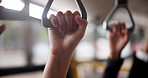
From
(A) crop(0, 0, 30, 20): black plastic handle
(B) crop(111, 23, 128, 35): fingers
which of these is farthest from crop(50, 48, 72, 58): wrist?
(B) crop(111, 23, 128, 35): fingers

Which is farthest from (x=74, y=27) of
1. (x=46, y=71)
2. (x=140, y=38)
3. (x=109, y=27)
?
(x=140, y=38)

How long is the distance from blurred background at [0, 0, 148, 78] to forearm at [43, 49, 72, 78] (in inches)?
6.3

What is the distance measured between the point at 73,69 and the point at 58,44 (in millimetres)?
1150

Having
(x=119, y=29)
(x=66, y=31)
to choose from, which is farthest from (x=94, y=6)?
(x=66, y=31)

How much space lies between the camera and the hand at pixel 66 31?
0.50 meters

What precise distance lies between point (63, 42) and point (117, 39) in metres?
0.36

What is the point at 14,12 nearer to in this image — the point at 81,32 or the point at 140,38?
the point at 81,32

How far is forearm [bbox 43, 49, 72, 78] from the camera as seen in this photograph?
543mm

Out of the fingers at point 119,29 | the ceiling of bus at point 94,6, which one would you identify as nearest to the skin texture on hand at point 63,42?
the ceiling of bus at point 94,6

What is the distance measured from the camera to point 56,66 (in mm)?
548

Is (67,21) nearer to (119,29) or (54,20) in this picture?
(54,20)

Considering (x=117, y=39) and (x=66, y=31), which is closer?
(x=66, y=31)

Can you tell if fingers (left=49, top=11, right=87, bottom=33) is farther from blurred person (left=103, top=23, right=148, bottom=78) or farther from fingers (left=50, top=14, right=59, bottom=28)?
blurred person (left=103, top=23, right=148, bottom=78)

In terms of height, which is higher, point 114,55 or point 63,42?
point 63,42
